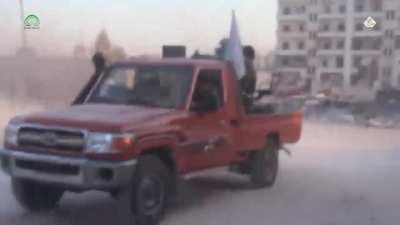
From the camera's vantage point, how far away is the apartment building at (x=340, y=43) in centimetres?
3072

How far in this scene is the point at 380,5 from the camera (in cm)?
3222

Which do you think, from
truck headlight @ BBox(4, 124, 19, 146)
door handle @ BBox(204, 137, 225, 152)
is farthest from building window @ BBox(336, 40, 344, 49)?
truck headlight @ BBox(4, 124, 19, 146)

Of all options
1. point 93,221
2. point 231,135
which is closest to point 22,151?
point 93,221

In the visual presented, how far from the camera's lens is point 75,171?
6793 millimetres

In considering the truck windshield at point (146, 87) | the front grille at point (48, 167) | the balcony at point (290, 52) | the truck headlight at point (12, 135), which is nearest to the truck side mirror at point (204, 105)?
the truck windshield at point (146, 87)

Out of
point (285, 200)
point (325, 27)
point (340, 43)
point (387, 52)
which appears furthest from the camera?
point (340, 43)

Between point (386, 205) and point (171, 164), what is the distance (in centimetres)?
290

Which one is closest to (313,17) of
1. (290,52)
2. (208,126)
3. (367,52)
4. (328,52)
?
(328,52)

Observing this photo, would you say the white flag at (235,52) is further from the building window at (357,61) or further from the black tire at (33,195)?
the building window at (357,61)

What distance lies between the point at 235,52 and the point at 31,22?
1244 cm

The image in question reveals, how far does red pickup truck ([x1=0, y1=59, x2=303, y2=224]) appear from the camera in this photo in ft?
22.2

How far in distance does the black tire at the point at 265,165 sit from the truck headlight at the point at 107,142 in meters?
3.35

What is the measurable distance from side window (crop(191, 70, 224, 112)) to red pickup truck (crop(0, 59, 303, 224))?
0.5 inches

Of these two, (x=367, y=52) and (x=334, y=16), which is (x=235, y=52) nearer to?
(x=367, y=52)
